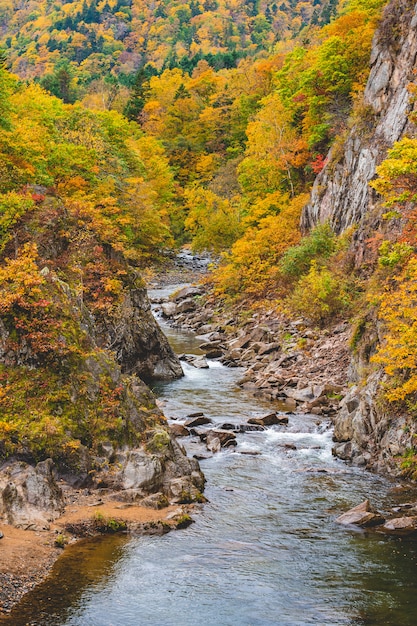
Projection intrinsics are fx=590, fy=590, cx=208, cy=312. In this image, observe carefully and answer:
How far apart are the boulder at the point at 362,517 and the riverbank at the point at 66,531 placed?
405 cm

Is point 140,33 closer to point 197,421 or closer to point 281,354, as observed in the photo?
point 281,354

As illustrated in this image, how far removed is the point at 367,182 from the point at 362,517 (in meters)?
23.6

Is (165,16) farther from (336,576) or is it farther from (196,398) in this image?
(336,576)

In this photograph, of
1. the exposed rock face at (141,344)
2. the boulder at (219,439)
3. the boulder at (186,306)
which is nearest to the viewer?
the boulder at (219,439)

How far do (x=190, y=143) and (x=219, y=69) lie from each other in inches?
1659

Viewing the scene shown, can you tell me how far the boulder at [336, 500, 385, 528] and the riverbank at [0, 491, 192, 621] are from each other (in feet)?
13.3

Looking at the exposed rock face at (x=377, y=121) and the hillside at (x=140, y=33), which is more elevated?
the hillside at (x=140, y=33)

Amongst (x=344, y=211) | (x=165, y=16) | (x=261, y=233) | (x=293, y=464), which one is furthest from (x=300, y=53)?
(x=165, y=16)

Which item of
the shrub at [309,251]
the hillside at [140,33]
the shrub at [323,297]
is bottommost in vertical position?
the shrub at [323,297]

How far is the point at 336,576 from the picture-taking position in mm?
12422

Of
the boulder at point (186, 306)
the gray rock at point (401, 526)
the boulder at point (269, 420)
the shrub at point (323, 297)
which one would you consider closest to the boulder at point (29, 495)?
the gray rock at point (401, 526)

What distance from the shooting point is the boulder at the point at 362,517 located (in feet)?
48.7

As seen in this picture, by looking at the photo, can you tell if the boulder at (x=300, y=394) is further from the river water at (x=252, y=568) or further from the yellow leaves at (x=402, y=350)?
the river water at (x=252, y=568)

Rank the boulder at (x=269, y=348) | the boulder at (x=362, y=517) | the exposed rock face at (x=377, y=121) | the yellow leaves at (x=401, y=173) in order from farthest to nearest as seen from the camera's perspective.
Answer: the boulder at (x=269, y=348) < the exposed rock face at (x=377, y=121) < the yellow leaves at (x=401, y=173) < the boulder at (x=362, y=517)
